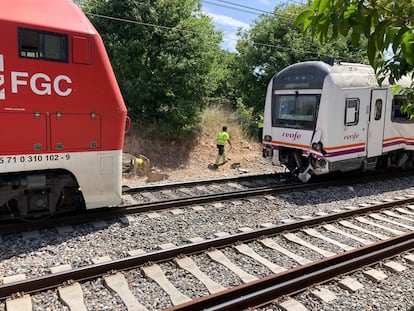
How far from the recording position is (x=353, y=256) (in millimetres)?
5438

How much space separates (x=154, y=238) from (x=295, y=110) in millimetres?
6171

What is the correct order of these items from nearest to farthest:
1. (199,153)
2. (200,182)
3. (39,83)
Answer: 1. (39,83)
2. (200,182)
3. (199,153)

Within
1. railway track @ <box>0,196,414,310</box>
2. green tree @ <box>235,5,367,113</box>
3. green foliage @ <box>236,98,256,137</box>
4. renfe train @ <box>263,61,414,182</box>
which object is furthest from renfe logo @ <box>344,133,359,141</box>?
green tree @ <box>235,5,367,113</box>

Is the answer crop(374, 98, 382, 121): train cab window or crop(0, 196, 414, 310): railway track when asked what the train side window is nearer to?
crop(374, 98, 382, 121): train cab window

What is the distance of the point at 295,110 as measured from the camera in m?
10.5

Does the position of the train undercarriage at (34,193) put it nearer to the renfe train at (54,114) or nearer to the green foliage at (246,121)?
the renfe train at (54,114)

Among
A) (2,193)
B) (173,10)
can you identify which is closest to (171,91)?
(173,10)

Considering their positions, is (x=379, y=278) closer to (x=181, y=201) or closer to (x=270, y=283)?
(x=270, y=283)

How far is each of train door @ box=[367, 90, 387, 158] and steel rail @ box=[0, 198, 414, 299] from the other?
15.2 feet

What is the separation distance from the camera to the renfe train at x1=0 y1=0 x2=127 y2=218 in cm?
545

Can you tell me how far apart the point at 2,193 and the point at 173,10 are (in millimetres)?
A: 12431

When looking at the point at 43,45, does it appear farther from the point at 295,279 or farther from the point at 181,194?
the point at 295,279

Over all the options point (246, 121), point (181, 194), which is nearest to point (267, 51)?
point (246, 121)

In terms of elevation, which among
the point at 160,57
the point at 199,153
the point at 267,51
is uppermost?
the point at 267,51
